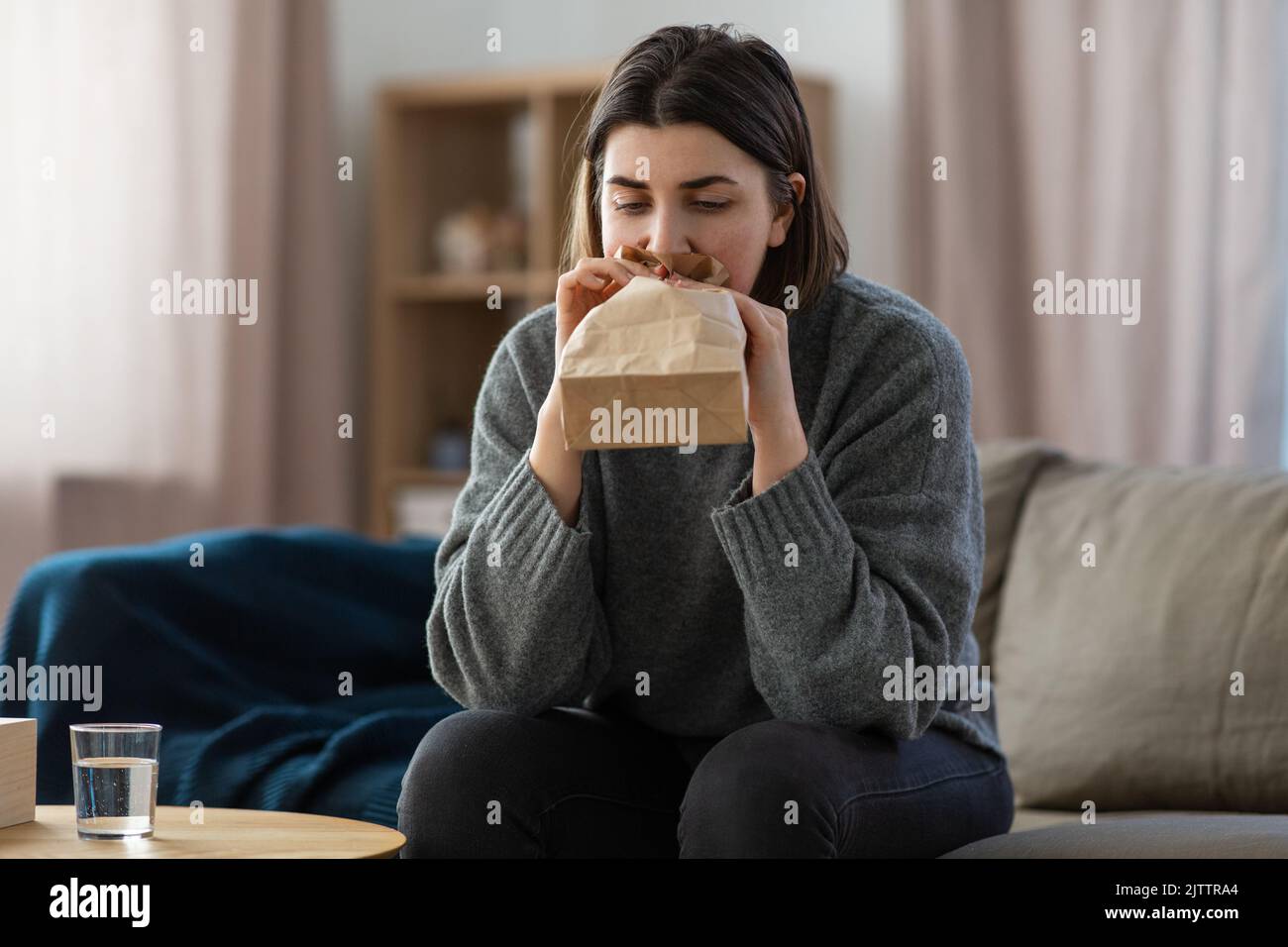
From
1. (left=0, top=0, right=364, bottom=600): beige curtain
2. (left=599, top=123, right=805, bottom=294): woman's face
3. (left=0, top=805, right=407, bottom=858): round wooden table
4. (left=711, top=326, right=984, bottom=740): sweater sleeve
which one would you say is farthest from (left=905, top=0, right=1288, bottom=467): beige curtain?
(left=0, top=805, right=407, bottom=858): round wooden table

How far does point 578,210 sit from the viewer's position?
5.00 feet

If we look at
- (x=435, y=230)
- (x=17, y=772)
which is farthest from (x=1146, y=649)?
(x=435, y=230)

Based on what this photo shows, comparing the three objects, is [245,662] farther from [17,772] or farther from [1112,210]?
[1112,210]

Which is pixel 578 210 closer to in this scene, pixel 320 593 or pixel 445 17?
pixel 320 593

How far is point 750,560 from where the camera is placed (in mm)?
1306

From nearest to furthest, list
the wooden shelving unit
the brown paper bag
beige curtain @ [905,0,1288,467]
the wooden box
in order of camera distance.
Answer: the brown paper bag, the wooden box, beige curtain @ [905,0,1288,467], the wooden shelving unit

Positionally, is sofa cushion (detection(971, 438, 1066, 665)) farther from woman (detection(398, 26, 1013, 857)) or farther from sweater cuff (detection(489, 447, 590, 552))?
sweater cuff (detection(489, 447, 590, 552))

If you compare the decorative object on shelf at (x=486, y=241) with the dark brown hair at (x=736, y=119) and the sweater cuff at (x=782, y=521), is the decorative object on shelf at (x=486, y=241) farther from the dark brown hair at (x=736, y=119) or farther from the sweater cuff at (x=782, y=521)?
the sweater cuff at (x=782, y=521)

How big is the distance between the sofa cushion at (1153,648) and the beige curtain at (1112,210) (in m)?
1.01

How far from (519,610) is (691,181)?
40 centimetres

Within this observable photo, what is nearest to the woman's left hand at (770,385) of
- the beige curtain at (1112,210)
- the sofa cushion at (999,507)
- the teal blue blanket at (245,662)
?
the teal blue blanket at (245,662)

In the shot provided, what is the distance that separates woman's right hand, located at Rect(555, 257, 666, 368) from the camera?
1324 millimetres

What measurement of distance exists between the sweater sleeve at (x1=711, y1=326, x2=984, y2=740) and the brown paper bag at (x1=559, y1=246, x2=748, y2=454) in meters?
0.15
